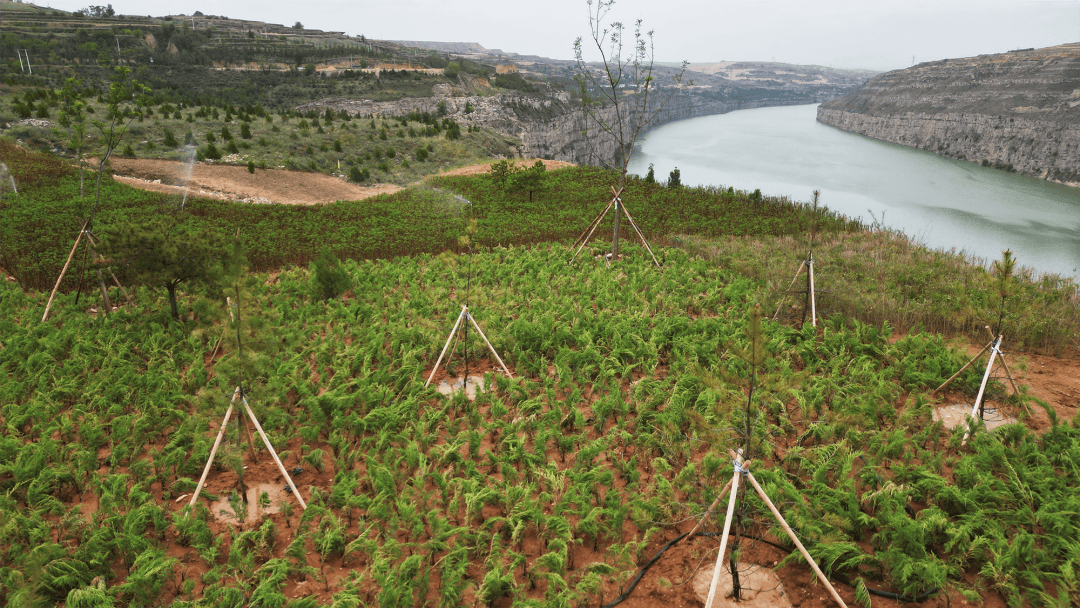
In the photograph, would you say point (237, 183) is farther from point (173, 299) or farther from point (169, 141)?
point (173, 299)

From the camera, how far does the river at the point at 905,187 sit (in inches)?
1111

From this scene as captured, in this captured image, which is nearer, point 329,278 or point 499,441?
point 499,441

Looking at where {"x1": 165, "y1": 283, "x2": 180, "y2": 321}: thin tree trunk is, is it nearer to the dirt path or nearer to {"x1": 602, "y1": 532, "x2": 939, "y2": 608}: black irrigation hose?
{"x1": 602, "y1": 532, "x2": 939, "y2": 608}: black irrigation hose

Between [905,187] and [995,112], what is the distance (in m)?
29.6

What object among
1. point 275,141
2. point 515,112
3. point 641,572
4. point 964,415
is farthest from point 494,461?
point 515,112

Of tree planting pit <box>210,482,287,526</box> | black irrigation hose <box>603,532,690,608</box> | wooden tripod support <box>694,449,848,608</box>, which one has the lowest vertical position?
tree planting pit <box>210,482,287,526</box>

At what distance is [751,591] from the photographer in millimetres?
4281

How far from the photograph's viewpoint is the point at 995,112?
193ft

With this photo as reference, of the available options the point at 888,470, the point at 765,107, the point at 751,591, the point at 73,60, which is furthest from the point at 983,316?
the point at 765,107

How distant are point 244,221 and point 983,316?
19938 mm

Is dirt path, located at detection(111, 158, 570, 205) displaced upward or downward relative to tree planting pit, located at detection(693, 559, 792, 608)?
upward

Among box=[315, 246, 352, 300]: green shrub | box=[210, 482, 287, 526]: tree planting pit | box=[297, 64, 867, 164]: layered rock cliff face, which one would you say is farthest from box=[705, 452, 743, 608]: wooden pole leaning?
box=[297, 64, 867, 164]: layered rock cliff face

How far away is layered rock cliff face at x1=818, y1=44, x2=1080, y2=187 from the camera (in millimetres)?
51156

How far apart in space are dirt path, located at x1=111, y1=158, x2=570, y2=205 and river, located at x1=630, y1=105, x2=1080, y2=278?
2336 centimetres
